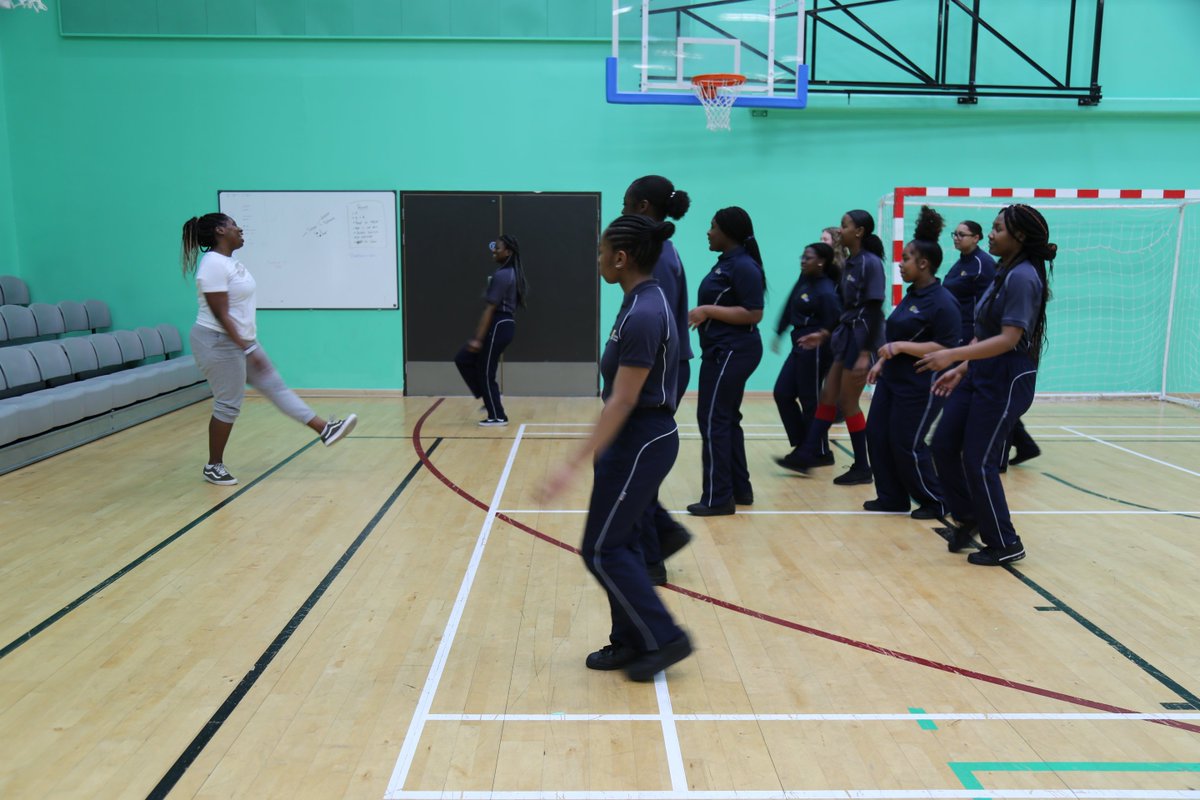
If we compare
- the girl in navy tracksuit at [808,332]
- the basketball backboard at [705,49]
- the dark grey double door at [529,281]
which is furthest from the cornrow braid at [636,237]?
the dark grey double door at [529,281]

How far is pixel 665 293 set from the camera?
4086mm

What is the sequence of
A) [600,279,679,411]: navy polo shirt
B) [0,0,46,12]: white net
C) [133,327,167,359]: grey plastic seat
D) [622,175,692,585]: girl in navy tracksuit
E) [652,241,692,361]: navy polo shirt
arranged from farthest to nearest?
[133,327,167,359]: grey plastic seat < [0,0,46,12]: white net < [652,241,692,361]: navy polo shirt < [622,175,692,585]: girl in navy tracksuit < [600,279,679,411]: navy polo shirt

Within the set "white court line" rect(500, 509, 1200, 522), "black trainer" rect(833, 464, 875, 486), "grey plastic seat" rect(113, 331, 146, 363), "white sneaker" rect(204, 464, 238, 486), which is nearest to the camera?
"white court line" rect(500, 509, 1200, 522)

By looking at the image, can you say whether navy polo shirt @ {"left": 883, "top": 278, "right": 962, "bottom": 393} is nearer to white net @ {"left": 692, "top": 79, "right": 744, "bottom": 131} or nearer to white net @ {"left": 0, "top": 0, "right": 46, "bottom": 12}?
white net @ {"left": 692, "top": 79, "right": 744, "bottom": 131}

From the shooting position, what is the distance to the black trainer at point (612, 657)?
11.5ft

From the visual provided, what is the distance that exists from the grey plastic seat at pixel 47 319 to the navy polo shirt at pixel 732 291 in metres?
7.16

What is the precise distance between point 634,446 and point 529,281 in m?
7.47

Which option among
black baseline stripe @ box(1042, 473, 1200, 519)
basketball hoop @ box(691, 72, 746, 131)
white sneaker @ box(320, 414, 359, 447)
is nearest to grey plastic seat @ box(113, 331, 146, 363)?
white sneaker @ box(320, 414, 359, 447)

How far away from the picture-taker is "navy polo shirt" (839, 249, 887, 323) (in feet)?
19.5

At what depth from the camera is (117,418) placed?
8.27 meters

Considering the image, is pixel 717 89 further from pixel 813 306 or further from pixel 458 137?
pixel 813 306

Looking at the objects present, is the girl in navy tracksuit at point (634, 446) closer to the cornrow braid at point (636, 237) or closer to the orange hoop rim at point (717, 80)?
the cornrow braid at point (636, 237)

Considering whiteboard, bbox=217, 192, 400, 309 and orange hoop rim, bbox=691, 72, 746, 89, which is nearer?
orange hoop rim, bbox=691, 72, 746, 89

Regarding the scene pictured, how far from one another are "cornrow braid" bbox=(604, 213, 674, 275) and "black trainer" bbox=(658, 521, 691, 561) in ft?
4.61
